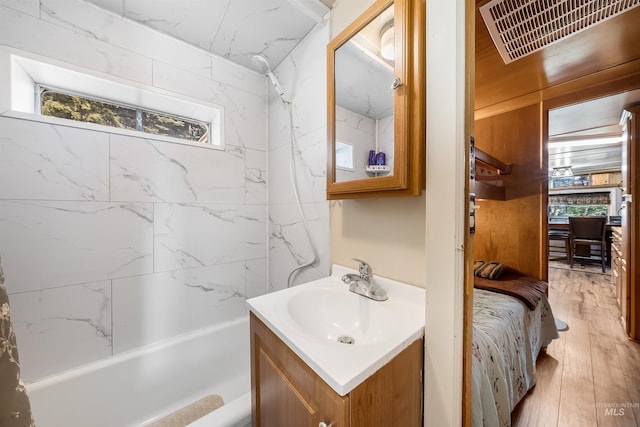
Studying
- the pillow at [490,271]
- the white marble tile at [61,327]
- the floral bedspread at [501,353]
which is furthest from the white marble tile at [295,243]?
the pillow at [490,271]

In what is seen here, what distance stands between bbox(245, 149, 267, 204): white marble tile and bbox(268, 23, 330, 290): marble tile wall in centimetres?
6

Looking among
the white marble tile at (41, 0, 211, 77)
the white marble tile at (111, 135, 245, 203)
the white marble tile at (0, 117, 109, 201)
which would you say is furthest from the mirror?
the white marble tile at (0, 117, 109, 201)

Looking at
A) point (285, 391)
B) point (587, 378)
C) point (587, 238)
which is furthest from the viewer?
point (587, 238)

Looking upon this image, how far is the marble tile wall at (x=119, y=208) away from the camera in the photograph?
1.06 meters

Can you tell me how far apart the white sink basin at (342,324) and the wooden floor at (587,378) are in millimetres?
1134

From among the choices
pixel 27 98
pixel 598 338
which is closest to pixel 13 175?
pixel 27 98

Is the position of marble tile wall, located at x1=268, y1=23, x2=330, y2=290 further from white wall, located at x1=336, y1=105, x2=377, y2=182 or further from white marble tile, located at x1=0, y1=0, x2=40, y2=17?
white marble tile, located at x1=0, y1=0, x2=40, y2=17

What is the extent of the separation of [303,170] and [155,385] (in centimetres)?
149

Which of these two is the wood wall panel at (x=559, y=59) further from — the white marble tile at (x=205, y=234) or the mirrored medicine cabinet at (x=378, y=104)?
the white marble tile at (x=205, y=234)

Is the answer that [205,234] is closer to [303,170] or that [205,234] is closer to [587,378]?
[303,170]

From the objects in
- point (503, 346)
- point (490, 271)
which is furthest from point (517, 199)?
point (503, 346)

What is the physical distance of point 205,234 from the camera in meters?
1.51

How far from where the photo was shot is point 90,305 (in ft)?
3.89

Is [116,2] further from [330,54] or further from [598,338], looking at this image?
[598,338]
